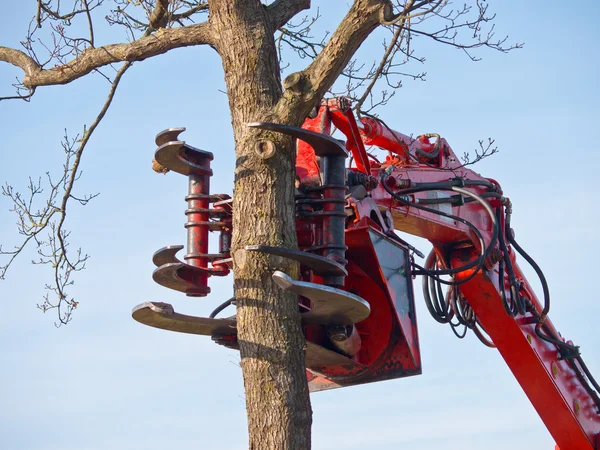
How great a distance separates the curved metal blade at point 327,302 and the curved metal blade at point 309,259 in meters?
0.21

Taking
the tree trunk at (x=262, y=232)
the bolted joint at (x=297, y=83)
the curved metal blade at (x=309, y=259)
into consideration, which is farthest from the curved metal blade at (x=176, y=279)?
the bolted joint at (x=297, y=83)

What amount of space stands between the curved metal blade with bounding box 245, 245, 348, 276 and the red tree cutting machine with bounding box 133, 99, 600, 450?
11 millimetres

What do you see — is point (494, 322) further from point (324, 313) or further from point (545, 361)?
point (324, 313)

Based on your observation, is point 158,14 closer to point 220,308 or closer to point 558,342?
point 220,308

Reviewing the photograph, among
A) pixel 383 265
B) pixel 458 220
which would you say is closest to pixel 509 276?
pixel 458 220

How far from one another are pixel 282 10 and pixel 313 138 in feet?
3.59

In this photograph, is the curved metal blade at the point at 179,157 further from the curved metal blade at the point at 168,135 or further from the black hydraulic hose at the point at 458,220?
the black hydraulic hose at the point at 458,220

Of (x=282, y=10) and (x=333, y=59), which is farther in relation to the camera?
(x=282, y=10)

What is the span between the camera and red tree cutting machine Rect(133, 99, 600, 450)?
19.7 feet

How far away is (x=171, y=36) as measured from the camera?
20.6ft

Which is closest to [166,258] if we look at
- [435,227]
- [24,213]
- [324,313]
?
[324,313]

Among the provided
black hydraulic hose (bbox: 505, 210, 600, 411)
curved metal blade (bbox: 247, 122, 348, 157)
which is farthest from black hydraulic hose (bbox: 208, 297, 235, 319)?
black hydraulic hose (bbox: 505, 210, 600, 411)

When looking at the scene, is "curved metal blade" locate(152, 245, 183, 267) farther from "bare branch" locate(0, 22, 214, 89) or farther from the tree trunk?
"bare branch" locate(0, 22, 214, 89)

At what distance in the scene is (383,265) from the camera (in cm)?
702
